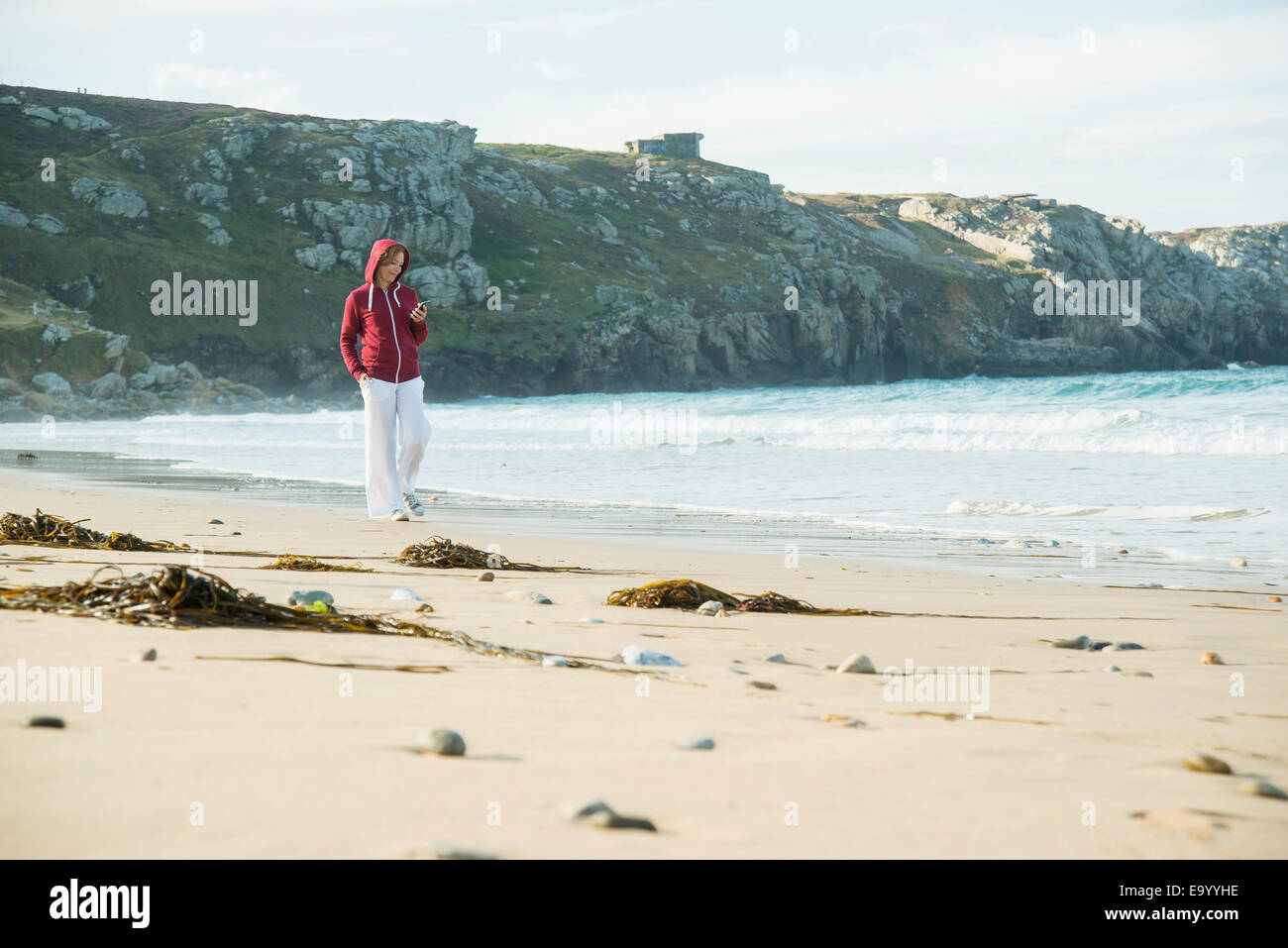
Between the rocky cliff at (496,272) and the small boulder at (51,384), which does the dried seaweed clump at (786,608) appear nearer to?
the rocky cliff at (496,272)

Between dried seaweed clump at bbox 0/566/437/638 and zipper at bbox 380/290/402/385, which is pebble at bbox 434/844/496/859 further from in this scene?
zipper at bbox 380/290/402/385

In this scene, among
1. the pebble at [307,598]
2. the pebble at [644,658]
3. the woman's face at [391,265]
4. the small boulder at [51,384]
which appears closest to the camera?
the pebble at [644,658]

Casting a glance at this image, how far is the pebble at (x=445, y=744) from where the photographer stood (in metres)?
2.15

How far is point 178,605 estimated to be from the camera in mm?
3584

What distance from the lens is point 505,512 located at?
32.7 feet

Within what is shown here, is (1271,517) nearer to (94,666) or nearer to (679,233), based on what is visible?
(94,666)

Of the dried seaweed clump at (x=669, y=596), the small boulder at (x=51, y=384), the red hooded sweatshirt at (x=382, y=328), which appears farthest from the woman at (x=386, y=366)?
the small boulder at (x=51, y=384)

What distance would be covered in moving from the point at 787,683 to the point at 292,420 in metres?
31.8

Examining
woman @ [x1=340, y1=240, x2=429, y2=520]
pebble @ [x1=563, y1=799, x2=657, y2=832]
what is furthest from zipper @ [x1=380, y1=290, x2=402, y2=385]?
pebble @ [x1=563, y1=799, x2=657, y2=832]

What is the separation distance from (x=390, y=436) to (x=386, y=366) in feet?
1.86

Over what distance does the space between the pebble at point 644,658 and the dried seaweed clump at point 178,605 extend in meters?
0.71

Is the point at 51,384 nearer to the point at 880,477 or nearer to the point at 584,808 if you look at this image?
the point at 880,477

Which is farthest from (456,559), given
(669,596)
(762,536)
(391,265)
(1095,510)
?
(1095,510)

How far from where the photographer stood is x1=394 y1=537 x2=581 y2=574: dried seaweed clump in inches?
238
